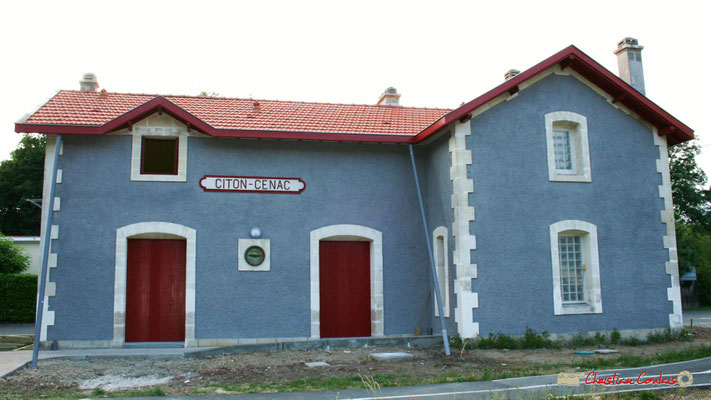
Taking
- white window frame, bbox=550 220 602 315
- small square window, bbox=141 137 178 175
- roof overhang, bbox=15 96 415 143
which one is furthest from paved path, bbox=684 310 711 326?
small square window, bbox=141 137 178 175

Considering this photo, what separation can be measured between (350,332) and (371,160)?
353cm

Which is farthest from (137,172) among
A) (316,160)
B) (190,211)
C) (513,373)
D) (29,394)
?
(513,373)

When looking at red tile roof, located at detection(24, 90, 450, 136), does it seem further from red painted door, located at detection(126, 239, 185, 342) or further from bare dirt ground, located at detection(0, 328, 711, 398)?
bare dirt ground, located at detection(0, 328, 711, 398)

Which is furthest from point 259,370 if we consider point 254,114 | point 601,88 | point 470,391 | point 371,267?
point 601,88

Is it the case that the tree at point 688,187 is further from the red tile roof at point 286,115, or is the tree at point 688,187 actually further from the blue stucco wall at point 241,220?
the blue stucco wall at point 241,220

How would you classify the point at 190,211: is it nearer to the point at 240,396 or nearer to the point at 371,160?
the point at 371,160

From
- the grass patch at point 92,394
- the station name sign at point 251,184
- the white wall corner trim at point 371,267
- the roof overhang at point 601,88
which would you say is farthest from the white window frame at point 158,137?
the grass patch at point 92,394

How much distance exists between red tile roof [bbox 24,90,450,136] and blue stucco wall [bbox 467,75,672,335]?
209 cm

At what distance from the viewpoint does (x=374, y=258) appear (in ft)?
39.3

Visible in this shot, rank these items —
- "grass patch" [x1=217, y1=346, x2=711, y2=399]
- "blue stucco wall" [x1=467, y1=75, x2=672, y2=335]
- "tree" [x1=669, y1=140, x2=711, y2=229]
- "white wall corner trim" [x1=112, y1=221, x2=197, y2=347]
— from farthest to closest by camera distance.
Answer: "tree" [x1=669, y1=140, x2=711, y2=229]
"blue stucco wall" [x1=467, y1=75, x2=672, y2=335]
"white wall corner trim" [x1=112, y1=221, x2=197, y2=347]
"grass patch" [x1=217, y1=346, x2=711, y2=399]

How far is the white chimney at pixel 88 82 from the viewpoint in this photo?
44.9ft

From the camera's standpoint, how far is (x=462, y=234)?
35.3ft

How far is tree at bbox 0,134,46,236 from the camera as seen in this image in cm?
3234

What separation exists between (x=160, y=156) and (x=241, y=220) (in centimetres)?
202
